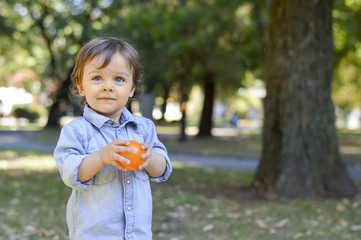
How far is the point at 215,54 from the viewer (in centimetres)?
1820

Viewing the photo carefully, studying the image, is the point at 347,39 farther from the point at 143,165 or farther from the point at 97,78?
the point at 143,165

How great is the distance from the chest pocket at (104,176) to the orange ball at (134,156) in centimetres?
28

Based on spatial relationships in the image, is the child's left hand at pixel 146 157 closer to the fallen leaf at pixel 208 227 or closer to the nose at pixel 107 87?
the nose at pixel 107 87

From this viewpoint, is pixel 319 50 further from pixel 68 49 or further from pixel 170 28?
pixel 68 49

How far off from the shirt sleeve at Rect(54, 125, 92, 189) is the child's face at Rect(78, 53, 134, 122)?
18cm

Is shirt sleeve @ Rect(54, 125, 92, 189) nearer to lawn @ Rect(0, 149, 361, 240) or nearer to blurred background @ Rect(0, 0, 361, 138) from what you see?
lawn @ Rect(0, 149, 361, 240)

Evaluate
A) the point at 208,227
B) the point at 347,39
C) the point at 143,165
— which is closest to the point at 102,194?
the point at 143,165

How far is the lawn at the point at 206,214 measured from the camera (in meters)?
5.24

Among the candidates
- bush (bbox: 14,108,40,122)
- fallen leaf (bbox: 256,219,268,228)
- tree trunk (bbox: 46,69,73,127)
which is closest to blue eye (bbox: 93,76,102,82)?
fallen leaf (bbox: 256,219,268,228)

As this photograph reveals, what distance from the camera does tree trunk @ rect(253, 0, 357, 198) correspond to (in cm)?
689

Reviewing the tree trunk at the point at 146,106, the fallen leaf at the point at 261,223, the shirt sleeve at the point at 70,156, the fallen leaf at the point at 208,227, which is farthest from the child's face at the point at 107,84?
the tree trunk at the point at 146,106

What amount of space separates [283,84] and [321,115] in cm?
74

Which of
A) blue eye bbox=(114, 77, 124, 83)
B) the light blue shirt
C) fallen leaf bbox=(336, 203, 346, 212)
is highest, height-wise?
blue eye bbox=(114, 77, 124, 83)

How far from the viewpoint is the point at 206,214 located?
240 inches
